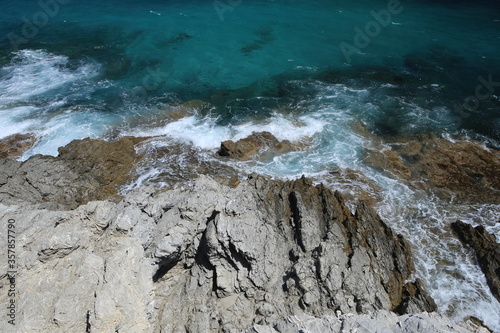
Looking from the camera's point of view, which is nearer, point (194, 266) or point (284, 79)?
point (194, 266)

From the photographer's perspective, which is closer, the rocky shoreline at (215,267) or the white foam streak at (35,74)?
→ the rocky shoreline at (215,267)

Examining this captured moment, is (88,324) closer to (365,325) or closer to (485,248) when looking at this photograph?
(365,325)

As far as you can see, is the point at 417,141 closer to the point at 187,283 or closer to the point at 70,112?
the point at 187,283

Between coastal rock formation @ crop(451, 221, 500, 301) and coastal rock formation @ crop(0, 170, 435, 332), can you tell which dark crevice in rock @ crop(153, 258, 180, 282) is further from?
coastal rock formation @ crop(451, 221, 500, 301)

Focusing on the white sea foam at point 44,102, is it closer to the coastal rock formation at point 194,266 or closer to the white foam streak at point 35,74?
the white foam streak at point 35,74

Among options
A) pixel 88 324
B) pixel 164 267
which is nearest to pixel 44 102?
pixel 164 267

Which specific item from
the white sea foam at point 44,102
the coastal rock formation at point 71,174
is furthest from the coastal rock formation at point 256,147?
the white sea foam at point 44,102
